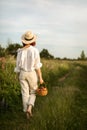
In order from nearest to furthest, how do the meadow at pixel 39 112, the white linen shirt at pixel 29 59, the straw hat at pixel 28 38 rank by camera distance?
the meadow at pixel 39 112
the white linen shirt at pixel 29 59
the straw hat at pixel 28 38

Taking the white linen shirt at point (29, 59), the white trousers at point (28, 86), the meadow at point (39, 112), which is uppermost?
the white linen shirt at point (29, 59)

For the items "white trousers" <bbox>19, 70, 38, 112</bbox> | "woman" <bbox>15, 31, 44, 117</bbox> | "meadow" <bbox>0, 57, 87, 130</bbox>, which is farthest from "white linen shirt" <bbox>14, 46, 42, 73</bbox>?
"meadow" <bbox>0, 57, 87, 130</bbox>

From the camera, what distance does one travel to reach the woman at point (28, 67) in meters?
8.52

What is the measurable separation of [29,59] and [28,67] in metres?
0.18

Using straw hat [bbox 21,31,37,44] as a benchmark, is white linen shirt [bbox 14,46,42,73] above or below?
below

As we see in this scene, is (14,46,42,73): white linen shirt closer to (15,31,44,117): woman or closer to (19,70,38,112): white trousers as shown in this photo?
(15,31,44,117): woman

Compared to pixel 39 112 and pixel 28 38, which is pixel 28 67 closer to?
pixel 28 38

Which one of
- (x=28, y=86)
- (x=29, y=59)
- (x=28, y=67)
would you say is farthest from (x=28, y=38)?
(x=28, y=86)

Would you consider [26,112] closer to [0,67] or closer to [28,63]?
[28,63]

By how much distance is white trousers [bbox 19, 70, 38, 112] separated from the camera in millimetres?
8586

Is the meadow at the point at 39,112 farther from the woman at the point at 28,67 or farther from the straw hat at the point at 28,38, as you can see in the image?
the straw hat at the point at 28,38

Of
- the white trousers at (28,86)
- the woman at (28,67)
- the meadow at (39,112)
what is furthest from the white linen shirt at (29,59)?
the meadow at (39,112)

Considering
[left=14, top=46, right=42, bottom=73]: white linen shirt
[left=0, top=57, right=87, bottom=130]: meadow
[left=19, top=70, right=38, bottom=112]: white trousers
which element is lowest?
[left=0, top=57, right=87, bottom=130]: meadow

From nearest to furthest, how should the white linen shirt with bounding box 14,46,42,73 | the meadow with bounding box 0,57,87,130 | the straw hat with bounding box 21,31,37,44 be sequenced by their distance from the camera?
1. the meadow with bounding box 0,57,87,130
2. the white linen shirt with bounding box 14,46,42,73
3. the straw hat with bounding box 21,31,37,44
